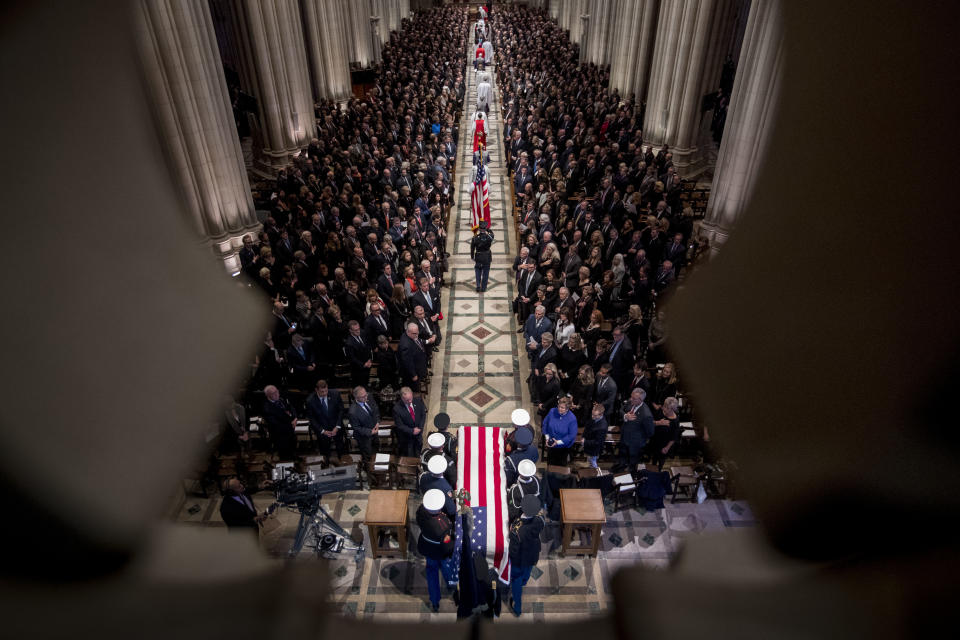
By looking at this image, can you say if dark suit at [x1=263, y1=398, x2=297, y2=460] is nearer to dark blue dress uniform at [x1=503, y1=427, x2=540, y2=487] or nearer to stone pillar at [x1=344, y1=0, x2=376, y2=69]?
dark blue dress uniform at [x1=503, y1=427, x2=540, y2=487]

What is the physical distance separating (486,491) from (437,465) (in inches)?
41.7

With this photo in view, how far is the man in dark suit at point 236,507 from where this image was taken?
5766 millimetres

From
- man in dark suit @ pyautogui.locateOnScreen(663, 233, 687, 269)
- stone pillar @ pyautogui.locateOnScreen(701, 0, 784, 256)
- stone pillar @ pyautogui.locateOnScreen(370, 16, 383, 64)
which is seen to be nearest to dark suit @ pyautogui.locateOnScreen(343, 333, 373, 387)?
man in dark suit @ pyautogui.locateOnScreen(663, 233, 687, 269)

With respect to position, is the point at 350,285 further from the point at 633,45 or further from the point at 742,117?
the point at 633,45

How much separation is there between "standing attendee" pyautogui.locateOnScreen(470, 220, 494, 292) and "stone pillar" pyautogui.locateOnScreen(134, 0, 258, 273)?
478 centimetres

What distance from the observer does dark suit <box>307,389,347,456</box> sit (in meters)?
7.12

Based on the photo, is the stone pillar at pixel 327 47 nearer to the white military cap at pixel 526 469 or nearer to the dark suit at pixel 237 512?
the dark suit at pixel 237 512

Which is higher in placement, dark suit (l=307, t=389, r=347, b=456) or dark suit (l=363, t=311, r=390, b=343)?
dark suit (l=363, t=311, r=390, b=343)

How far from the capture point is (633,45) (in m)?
21.7

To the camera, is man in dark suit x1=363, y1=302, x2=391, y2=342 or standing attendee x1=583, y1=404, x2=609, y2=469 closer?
standing attendee x1=583, y1=404, x2=609, y2=469

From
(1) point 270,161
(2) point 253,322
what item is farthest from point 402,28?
(2) point 253,322

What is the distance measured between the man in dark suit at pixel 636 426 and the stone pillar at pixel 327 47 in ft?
65.9

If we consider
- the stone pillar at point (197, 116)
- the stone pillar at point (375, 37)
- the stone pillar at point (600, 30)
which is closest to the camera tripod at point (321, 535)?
the stone pillar at point (197, 116)

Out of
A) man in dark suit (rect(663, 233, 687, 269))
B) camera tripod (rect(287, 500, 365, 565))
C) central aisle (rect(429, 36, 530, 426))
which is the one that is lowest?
central aisle (rect(429, 36, 530, 426))
